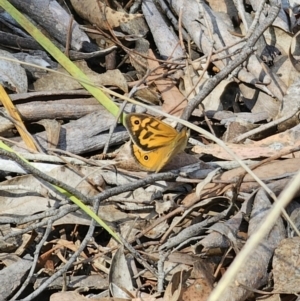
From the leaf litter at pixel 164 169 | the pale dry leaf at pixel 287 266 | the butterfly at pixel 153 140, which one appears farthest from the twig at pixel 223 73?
the pale dry leaf at pixel 287 266

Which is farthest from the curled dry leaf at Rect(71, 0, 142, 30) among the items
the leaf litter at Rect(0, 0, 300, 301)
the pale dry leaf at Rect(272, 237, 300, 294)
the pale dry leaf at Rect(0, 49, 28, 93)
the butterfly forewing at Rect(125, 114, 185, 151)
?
the pale dry leaf at Rect(272, 237, 300, 294)

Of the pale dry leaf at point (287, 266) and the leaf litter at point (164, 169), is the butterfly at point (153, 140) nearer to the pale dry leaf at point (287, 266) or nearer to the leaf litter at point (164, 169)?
the leaf litter at point (164, 169)

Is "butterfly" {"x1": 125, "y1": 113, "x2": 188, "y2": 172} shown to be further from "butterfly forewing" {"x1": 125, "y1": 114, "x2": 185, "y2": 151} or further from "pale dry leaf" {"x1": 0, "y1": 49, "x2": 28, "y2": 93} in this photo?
"pale dry leaf" {"x1": 0, "y1": 49, "x2": 28, "y2": 93}

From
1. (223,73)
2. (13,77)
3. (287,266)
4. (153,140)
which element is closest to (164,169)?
(153,140)

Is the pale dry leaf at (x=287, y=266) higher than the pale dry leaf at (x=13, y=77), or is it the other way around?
the pale dry leaf at (x=13, y=77)

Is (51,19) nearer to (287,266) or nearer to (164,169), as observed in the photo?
(164,169)

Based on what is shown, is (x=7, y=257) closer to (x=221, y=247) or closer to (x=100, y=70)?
(x=221, y=247)

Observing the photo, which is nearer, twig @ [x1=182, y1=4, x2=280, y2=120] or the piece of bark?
twig @ [x1=182, y1=4, x2=280, y2=120]
